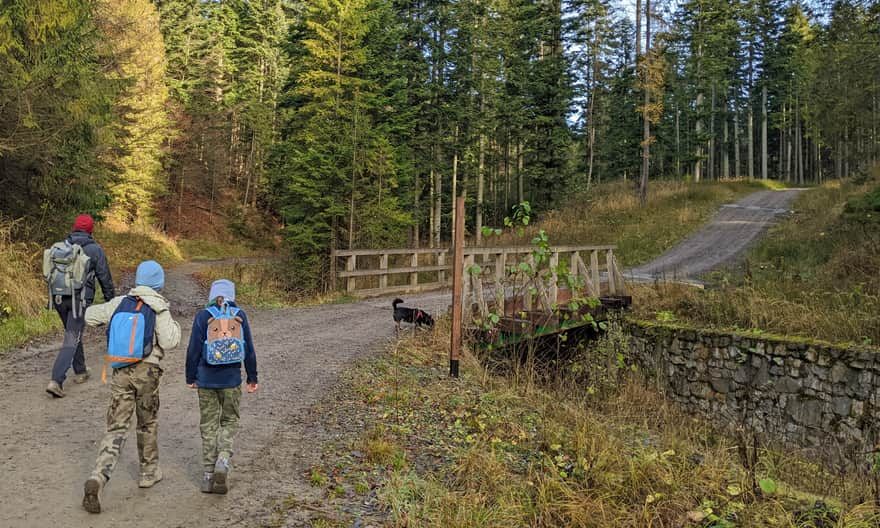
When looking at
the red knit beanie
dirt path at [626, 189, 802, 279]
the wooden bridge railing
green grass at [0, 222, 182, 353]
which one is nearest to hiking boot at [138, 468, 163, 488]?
the red knit beanie

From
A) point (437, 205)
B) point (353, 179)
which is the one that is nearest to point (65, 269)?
point (353, 179)

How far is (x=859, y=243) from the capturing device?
13602 mm

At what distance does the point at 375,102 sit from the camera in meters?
17.4

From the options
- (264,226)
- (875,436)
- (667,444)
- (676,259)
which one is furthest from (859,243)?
(264,226)

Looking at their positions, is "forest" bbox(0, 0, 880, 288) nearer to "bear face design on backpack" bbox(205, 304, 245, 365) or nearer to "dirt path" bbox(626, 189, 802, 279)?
"dirt path" bbox(626, 189, 802, 279)

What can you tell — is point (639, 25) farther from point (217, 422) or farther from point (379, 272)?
point (217, 422)

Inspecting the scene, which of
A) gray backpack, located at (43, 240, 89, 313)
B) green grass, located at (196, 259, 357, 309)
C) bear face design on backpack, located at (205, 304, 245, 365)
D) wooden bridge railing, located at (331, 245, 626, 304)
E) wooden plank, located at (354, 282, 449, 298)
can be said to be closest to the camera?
bear face design on backpack, located at (205, 304, 245, 365)

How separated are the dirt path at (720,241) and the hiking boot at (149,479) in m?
13.0

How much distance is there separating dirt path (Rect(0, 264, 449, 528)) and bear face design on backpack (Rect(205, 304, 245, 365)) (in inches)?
39.6

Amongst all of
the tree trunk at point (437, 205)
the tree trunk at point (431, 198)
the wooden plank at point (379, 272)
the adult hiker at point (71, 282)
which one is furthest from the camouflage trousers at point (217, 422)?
the tree trunk at point (437, 205)

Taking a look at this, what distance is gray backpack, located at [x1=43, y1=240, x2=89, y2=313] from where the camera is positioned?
5926 mm

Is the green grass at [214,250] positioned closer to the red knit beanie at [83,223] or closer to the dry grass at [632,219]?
the dry grass at [632,219]

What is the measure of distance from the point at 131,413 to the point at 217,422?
0.57 meters

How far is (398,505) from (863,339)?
8.10 metres
